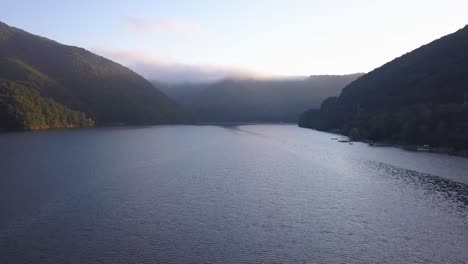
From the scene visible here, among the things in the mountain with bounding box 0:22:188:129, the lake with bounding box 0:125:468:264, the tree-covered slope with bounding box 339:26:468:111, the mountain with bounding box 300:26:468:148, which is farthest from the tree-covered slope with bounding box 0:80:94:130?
the tree-covered slope with bounding box 339:26:468:111

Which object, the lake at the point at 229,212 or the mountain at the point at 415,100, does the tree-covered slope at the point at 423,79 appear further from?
the lake at the point at 229,212

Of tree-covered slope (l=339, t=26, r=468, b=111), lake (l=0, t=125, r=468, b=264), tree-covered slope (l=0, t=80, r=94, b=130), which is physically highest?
tree-covered slope (l=339, t=26, r=468, b=111)

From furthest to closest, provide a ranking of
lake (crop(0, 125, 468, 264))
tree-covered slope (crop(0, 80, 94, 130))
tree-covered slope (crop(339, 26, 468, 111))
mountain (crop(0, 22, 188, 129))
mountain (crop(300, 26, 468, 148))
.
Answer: mountain (crop(0, 22, 188, 129)) → tree-covered slope (crop(0, 80, 94, 130)) → tree-covered slope (crop(339, 26, 468, 111)) → mountain (crop(300, 26, 468, 148)) → lake (crop(0, 125, 468, 264))

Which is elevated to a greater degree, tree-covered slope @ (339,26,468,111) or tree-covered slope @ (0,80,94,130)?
tree-covered slope @ (339,26,468,111)

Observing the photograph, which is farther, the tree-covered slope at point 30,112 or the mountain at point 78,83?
Result: the mountain at point 78,83

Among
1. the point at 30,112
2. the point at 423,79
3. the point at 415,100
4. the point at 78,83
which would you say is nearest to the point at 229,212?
the point at 415,100

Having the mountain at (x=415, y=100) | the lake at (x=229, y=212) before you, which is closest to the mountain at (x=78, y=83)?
the mountain at (x=415, y=100)

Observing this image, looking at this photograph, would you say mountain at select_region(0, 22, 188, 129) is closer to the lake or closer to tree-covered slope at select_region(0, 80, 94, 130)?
tree-covered slope at select_region(0, 80, 94, 130)
